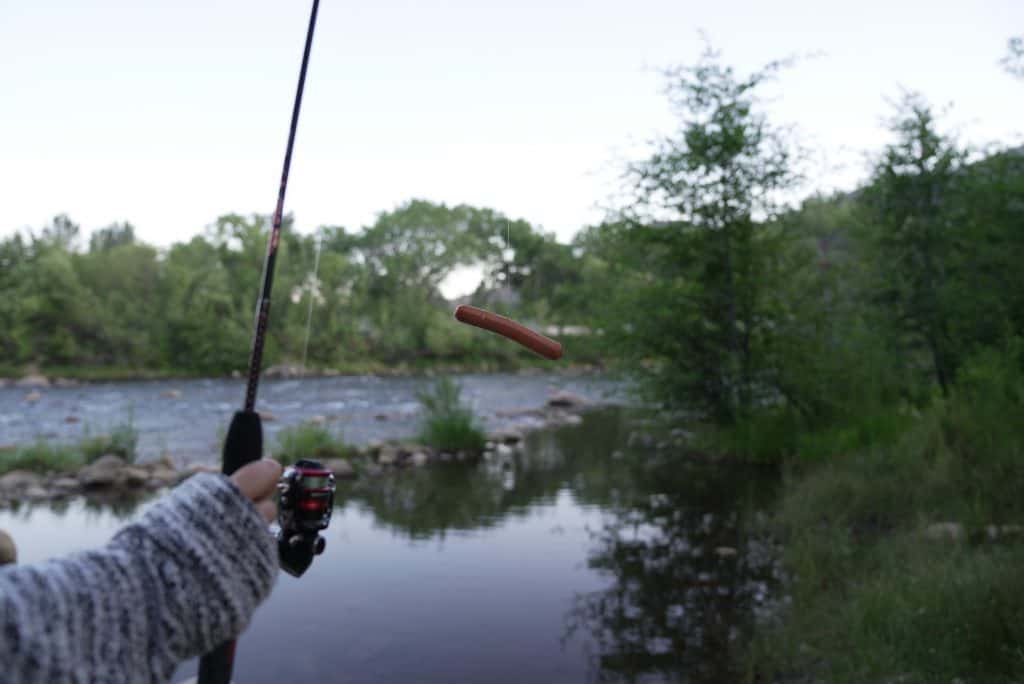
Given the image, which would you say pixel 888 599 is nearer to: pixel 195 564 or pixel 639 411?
pixel 195 564

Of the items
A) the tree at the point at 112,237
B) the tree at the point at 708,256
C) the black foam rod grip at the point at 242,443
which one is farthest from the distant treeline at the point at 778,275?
the tree at the point at 112,237

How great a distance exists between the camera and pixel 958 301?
9898mm

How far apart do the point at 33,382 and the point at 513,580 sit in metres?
27.5

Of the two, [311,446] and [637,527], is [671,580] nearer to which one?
[637,527]

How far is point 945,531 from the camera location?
5562mm

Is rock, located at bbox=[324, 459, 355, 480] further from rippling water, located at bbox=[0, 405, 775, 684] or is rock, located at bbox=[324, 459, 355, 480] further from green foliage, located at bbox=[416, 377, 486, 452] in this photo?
green foliage, located at bbox=[416, 377, 486, 452]

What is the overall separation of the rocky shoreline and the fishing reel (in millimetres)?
7692

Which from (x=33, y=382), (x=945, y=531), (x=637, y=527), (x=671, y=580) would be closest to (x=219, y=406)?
(x=33, y=382)

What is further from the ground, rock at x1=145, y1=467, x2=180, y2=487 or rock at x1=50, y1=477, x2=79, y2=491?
rock at x1=145, y1=467, x2=180, y2=487

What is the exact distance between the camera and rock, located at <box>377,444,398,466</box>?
11.2m

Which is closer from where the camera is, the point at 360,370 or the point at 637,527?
the point at 637,527

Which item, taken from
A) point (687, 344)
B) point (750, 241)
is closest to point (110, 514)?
point (687, 344)

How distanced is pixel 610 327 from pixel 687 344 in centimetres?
99

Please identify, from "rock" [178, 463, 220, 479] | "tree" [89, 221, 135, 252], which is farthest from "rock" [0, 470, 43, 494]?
"tree" [89, 221, 135, 252]
